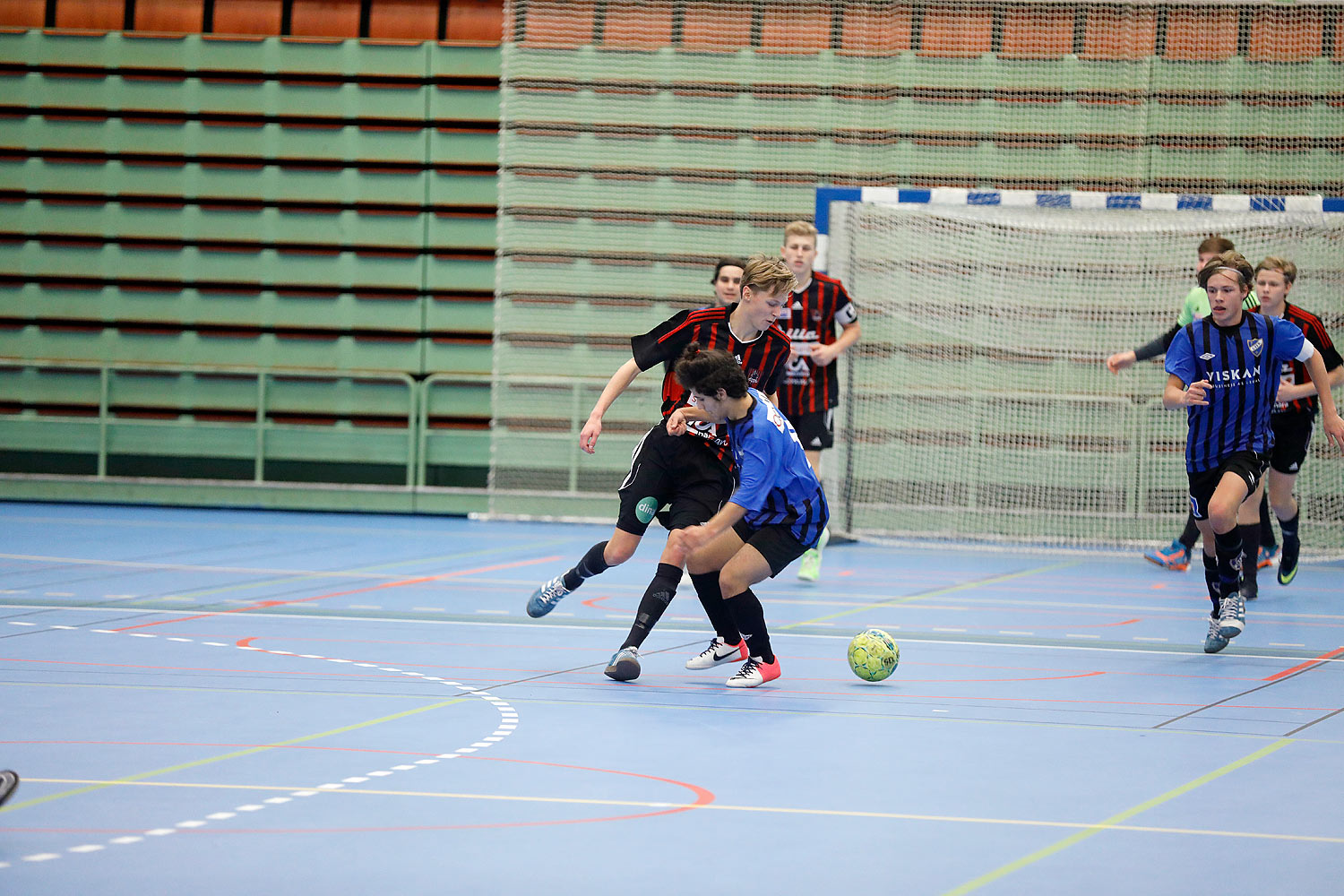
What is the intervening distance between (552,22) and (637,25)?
741 mm

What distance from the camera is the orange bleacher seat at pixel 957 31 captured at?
503 inches

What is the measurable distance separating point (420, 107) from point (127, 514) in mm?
4347

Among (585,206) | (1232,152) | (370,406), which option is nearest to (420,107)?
(585,206)

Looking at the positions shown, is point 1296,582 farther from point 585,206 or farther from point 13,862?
point 13,862

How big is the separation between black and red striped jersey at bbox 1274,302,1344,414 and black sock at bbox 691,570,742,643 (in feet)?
12.5

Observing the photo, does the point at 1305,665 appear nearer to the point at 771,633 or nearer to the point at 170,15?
the point at 771,633

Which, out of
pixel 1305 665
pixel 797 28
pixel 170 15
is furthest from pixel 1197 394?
pixel 170 15

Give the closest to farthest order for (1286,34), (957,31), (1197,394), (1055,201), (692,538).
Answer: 1. (692,538)
2. (1197,394)
3. (1055,201)
4. (1286,34)
5. (957,31)

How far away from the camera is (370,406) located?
44.8 feet

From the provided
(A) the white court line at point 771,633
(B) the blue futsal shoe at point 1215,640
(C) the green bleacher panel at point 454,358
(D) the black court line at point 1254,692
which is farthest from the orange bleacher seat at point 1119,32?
(D) the black court line at point 1254,692

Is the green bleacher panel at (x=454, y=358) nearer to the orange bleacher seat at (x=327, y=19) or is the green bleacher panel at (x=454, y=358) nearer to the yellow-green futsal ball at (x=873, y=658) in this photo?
the orange bleacher seat at (x=327, y=19)

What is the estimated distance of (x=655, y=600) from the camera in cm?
578

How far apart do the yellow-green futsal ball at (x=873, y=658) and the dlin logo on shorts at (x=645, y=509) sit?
0.97 meters

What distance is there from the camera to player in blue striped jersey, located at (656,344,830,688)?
545 cm
